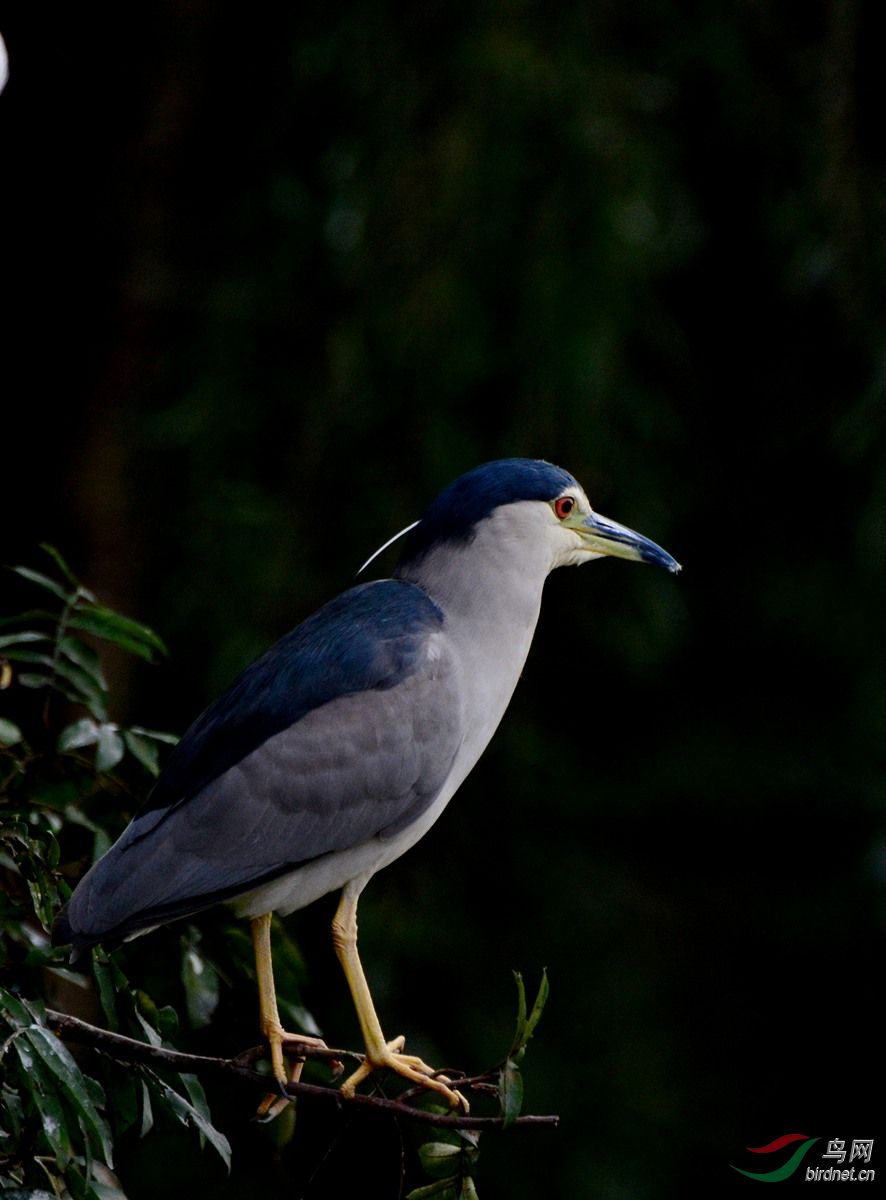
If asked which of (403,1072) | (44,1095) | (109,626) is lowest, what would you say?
(403,1072)

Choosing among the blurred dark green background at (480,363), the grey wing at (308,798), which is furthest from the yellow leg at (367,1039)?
the blurred dark green background at (480,363)

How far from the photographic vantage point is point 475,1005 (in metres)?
3.46

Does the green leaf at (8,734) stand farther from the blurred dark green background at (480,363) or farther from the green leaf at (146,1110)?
the blurred dark green background at (480,363)

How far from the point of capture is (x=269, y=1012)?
67.8 inches

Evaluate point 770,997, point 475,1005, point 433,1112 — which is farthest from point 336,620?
point 770,997

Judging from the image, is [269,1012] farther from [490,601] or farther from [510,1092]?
[490,601]

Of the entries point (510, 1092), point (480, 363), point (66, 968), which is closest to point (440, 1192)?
point (510, 1092)

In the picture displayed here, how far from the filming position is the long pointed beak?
6.56ft

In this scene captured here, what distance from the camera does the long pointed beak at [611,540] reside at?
6.56 feet

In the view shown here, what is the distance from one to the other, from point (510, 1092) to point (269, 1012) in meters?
0.38

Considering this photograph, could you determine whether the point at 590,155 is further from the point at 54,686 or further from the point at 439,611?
the point at 54,686

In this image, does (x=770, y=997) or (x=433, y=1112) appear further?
(x=770, y=997)

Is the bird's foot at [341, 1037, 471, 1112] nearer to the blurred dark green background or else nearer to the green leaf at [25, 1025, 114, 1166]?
the green leaf at [25, 1025, 114, 1166]

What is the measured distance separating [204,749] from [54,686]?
0.59 feet
